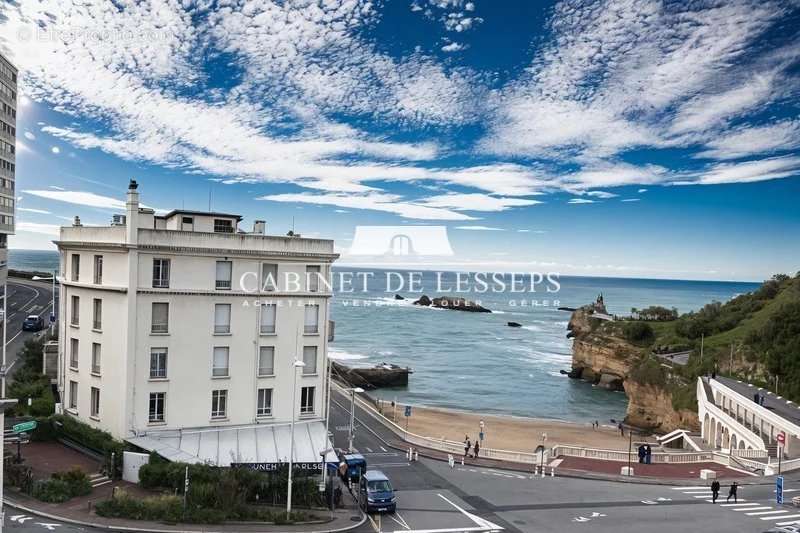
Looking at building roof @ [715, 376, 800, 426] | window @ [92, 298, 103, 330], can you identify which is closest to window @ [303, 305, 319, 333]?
window @ [92, 298, 103, 330]

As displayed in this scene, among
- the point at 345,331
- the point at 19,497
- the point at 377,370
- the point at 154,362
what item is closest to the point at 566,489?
the point at 154,362

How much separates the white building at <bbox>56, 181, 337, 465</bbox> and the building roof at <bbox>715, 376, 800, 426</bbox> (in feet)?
117

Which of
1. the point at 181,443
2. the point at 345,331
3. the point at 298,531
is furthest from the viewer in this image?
the point at 345,331

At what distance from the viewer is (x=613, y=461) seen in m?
42.4

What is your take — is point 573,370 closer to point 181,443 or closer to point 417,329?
point 417,329

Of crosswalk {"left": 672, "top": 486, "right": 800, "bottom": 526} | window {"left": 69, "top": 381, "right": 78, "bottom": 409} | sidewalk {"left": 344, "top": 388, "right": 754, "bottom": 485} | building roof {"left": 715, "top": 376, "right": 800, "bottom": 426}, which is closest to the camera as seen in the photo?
crosswalk {"left": 672, "top": 486, "right": 800, "bottom": 526}

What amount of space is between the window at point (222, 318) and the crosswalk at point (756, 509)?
28929mm

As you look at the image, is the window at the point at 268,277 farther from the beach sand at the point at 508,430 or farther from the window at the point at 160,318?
the beach sand at the point at 508,430

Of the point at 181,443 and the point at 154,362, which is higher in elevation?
the point at 154,362

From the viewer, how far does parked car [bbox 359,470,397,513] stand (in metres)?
28.4

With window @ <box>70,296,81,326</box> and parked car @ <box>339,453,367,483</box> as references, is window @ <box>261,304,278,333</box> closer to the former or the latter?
parked car @ <box>339,453,367,483</box>

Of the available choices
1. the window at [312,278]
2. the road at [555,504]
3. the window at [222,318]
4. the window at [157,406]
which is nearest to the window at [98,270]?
the window at [222,318]

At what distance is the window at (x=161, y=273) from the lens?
34.5 metres

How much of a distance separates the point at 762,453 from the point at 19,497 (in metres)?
46.3
